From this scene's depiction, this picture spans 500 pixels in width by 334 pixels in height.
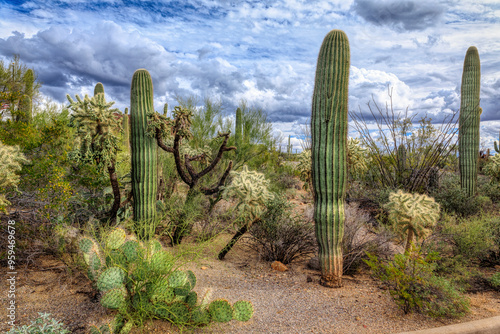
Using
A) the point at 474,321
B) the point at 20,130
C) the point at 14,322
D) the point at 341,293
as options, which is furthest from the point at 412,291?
the point at 20,130

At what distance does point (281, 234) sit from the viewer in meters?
6.46

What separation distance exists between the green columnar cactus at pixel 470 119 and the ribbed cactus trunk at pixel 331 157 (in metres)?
7.08

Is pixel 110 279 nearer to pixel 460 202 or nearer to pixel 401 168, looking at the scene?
pixel 401 168

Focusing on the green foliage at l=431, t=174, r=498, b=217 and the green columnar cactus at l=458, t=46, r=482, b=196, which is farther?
the green columnar cactus at l=458, t=46, r=482, b=196

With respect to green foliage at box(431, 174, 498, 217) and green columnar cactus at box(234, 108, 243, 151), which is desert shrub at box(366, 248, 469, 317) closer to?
green foliage at box(431, 174, 498, 217)

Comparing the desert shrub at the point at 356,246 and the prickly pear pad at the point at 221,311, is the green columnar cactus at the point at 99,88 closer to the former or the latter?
the desert shrub at the point at 356,246

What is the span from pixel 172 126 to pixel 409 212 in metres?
4.19

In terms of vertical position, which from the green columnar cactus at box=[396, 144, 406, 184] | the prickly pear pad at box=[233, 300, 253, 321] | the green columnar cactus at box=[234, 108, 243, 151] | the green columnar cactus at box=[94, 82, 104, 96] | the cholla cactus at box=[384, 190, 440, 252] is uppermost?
the green columnar cactus at box=[94, 82, 104, 96]

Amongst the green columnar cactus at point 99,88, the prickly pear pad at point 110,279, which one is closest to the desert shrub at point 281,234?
the prickly pear pad at point 110,279

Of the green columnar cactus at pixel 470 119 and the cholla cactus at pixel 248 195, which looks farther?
the green columnar cactus at pixel 470 119

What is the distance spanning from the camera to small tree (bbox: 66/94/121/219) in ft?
17.8

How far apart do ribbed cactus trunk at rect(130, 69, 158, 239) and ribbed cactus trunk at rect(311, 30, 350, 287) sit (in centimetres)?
300

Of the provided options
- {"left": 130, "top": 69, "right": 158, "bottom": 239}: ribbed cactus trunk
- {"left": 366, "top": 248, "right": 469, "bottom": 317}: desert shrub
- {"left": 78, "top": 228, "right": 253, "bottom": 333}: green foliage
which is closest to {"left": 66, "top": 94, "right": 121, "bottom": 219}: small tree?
{"left": 130, "top": 69, "right": 158, "bottom": 239}: ribbed cactus trunk

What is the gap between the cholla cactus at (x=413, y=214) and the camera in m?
5.11
